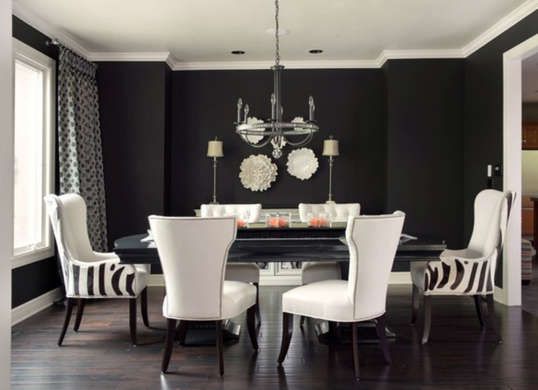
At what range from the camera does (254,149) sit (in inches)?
235

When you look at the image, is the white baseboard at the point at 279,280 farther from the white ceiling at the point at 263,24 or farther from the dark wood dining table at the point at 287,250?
the white ceiling at the point at 263,24

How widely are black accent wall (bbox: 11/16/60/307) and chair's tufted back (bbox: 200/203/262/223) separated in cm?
159

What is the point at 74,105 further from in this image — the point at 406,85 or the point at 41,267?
the point at 406,85

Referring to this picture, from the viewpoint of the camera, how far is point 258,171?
5902 millimetres

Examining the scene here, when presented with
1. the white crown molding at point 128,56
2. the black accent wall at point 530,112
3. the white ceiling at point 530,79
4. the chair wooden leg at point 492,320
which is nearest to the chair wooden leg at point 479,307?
the chair wooden leg at point 492,320

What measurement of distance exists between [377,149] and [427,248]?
296 centimetres

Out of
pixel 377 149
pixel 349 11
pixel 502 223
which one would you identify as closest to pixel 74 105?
pixel 349 11

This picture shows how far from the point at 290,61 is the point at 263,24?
134 centimetres

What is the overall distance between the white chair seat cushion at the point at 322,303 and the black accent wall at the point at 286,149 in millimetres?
2960

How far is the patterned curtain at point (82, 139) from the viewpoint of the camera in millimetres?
4703

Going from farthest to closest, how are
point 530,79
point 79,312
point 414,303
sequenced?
point 530,79, point 414,303, point 79,312

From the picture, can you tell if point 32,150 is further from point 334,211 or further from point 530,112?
point 530,112

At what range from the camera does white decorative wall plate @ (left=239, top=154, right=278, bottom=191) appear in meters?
5.90

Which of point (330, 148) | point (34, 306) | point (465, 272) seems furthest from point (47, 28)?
point (465, 272)
